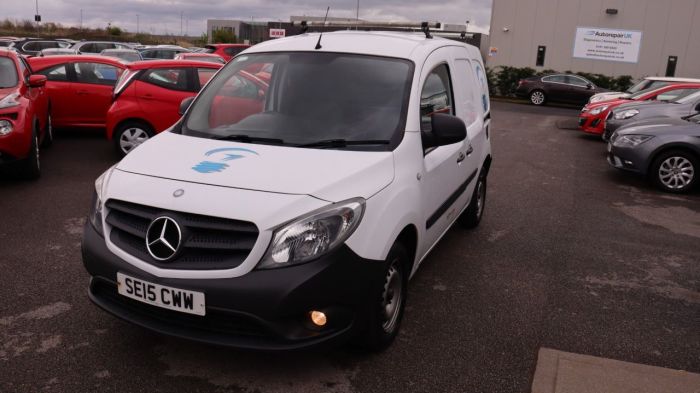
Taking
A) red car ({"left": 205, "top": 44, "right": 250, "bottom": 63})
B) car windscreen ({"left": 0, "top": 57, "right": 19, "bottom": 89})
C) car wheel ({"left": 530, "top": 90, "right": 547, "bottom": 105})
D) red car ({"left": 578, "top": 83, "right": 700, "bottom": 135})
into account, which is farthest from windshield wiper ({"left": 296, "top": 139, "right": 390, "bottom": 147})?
car wheel ({"left": 530, "top": 90, "right": 547, "bottom": 105})

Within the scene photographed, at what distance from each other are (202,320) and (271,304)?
39cm

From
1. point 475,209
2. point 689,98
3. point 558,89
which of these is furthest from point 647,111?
point 558,89

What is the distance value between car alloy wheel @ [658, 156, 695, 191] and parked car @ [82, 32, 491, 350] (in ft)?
18.3

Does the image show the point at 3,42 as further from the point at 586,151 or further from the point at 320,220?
the point at 320,220

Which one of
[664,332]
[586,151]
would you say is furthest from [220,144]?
[586,151]

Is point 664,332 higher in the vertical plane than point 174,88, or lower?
lower

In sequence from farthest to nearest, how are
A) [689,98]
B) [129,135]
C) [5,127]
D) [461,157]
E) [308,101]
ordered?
[689,98] < [129,135] < [5,127] < [461,157] < [308,101]

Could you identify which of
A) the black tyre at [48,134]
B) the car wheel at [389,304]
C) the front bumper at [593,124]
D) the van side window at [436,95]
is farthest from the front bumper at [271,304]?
the front bumper at [593,124]

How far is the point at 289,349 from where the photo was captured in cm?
283

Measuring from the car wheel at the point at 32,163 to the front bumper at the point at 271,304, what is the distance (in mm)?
4747

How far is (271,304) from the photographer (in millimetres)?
2746

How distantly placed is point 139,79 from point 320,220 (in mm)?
6651

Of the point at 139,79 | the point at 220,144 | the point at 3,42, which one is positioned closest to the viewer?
the point at 220,144

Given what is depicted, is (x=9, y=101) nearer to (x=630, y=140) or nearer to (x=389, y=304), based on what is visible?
(x=389, y=304)
